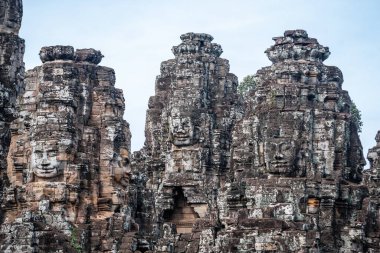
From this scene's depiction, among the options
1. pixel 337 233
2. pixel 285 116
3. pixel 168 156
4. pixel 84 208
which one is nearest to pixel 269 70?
pixel 285 116

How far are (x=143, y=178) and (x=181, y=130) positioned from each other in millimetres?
6036

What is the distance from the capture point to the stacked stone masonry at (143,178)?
29562 mm

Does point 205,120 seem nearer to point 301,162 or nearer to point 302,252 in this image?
point 301,162

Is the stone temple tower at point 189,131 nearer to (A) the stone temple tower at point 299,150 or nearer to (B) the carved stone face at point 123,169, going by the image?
(B) the carved stone face at point 123,169

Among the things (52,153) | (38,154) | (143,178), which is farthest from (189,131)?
(38,154)

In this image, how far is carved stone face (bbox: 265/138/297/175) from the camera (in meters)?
31.5

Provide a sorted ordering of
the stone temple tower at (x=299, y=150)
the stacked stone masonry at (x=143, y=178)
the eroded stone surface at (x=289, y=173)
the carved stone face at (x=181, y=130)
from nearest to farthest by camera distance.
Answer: the eroded stone surface at (x=289, y=173)
the stacked stone masonry at (x=143, y=178)
the stone temple tower at (x=299, y=150)
the carved stone face at (x=181, y=130)

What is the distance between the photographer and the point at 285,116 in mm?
32500

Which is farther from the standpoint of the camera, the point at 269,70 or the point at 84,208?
the point at 84,208

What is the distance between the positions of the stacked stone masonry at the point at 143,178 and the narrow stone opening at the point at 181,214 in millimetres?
2270

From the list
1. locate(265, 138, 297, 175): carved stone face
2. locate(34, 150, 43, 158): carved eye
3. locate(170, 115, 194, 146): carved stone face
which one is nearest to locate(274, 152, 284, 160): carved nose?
locate(265, 138, 297, 175): carved stone face

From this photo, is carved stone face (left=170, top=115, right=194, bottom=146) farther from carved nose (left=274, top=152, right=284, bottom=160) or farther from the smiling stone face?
carved nose (left=274, top=152, right=284, bottom=160)

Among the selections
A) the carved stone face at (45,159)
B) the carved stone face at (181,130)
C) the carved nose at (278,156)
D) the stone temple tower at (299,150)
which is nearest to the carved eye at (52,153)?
the carved stone face at (45,159)

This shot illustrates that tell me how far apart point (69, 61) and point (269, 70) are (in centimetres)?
717
